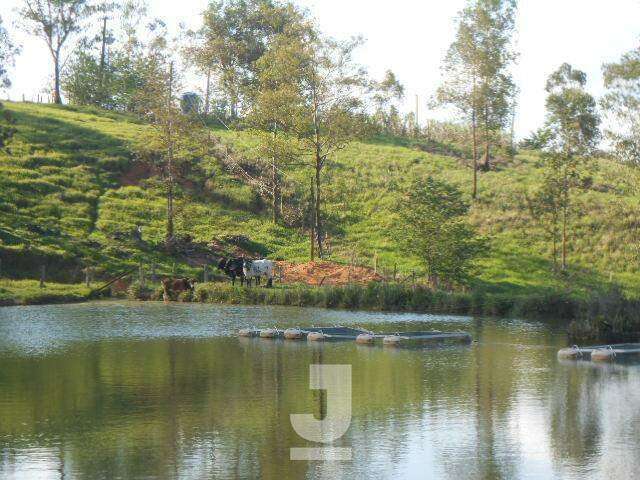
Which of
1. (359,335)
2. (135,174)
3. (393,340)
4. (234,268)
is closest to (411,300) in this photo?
(359,335)

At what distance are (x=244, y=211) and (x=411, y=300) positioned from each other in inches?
1224

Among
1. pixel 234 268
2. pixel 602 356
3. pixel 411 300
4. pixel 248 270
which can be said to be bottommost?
pixel 602 356

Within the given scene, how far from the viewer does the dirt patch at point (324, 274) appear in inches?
2037

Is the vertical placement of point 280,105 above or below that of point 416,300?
above

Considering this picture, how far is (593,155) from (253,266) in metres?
35.2

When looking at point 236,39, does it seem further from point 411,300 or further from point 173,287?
point 411,300

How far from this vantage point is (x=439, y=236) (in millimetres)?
48969

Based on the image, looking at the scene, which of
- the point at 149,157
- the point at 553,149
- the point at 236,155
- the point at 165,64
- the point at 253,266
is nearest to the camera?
the point at 253,266

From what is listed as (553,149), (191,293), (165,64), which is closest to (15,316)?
(191,293)

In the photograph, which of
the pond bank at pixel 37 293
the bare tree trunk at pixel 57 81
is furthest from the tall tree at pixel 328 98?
the bare tree trunk at pixel 57 81

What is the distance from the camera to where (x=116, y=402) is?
66.4ft

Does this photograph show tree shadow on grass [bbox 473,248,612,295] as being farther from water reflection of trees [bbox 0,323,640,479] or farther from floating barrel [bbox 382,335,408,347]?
water reflection of trees [bbox 0,323,640,479]

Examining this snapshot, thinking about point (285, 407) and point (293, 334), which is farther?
point (293, 334)

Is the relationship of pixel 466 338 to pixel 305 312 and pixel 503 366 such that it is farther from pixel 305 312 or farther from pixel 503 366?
pixel 305 312
